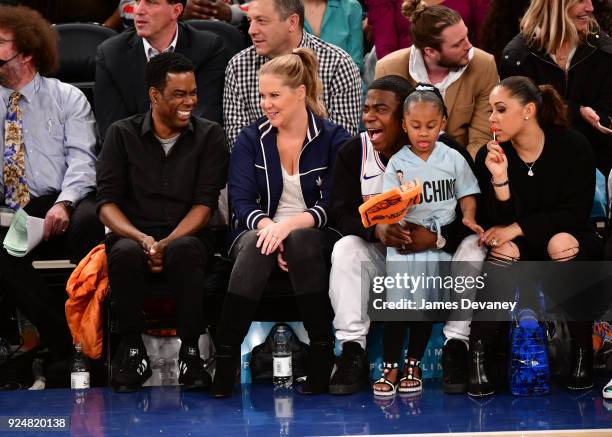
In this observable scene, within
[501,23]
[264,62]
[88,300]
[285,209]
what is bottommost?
[88,300]

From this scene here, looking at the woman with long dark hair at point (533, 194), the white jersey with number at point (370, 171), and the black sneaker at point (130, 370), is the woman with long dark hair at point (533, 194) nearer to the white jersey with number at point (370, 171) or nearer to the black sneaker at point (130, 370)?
the white jersey with number at point (370, 171)

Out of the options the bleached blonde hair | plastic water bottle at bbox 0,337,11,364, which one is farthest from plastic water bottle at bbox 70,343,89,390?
the bleached blonde hair

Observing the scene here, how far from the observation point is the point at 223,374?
171 inches

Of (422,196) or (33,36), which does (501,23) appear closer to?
(422,196)

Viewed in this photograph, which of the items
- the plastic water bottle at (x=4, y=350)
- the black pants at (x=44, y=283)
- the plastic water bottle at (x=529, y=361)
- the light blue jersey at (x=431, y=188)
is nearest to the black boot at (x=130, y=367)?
the black pants at (x=44, y=283)

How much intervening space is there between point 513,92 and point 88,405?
214 centimetres

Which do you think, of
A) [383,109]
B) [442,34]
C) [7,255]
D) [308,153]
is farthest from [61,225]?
[442,34]

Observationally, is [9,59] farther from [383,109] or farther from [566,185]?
[566,185]

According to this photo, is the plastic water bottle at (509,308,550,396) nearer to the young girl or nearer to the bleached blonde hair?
the young girl

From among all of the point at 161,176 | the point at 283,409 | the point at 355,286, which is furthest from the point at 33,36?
the point at 283,409

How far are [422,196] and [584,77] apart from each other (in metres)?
1.25

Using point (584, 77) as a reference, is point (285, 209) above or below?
below

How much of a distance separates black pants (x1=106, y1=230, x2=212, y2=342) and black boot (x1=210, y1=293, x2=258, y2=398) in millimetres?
126

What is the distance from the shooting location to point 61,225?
4.92m
